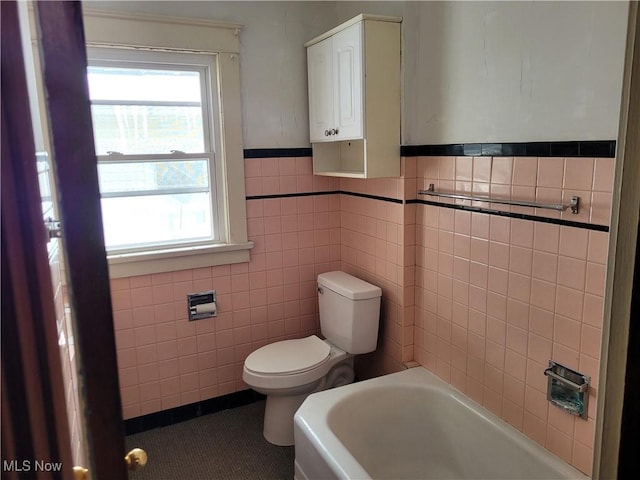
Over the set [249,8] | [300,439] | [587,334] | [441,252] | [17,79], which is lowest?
[300,439]

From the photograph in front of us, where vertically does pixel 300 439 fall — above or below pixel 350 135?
below

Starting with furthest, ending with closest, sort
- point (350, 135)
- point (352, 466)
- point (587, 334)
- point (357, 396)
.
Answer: point (350, 135)
point (357, 396)
point (352, 466)
point (587, 334)

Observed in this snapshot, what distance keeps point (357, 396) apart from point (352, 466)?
0.50m

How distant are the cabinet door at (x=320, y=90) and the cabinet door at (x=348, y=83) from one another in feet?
0.18

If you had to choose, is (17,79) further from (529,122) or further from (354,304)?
(354,304)

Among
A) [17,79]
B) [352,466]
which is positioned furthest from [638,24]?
[352,466]

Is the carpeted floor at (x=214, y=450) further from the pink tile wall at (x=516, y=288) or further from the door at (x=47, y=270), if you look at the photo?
the door at (x=47, y=270)

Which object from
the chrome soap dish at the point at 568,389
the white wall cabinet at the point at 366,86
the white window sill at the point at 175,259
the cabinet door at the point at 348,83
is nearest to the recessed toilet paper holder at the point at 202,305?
the white window sill at the point at 175,259

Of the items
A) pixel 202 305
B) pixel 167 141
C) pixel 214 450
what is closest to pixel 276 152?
pixel 167 141

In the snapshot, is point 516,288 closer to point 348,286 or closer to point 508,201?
point 508,201

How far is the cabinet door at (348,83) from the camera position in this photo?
2.32m

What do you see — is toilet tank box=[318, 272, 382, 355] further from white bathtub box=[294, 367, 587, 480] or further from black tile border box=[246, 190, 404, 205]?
black tile border box=[246, 190, 404, 205]

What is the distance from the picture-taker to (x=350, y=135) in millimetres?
2438

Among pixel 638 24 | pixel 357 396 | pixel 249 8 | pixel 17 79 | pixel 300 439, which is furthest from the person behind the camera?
pixel 249 8
